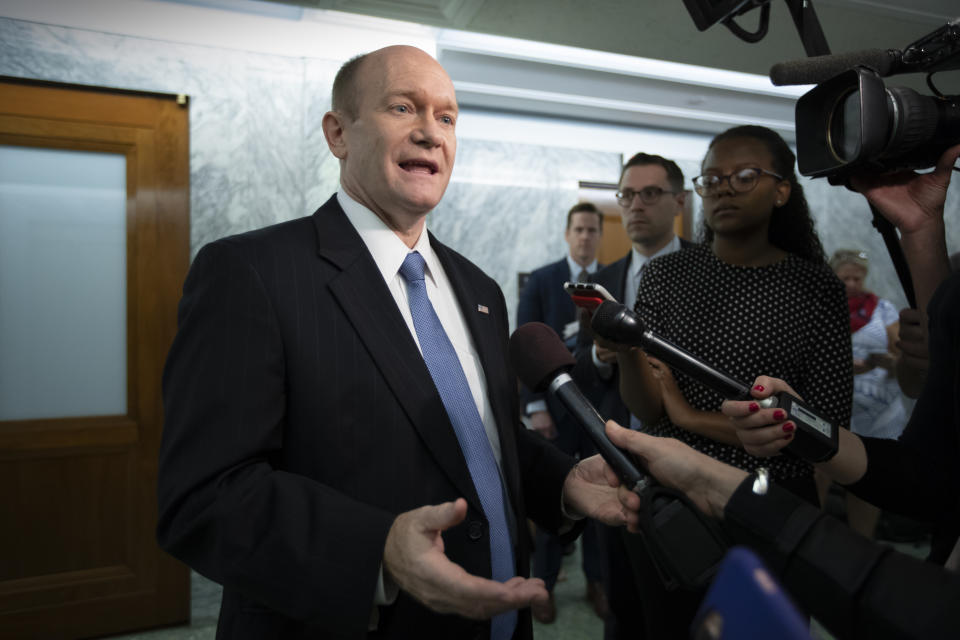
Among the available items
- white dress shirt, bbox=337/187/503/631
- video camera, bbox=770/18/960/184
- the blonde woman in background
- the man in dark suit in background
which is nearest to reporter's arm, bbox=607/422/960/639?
white dress shirt, bbox=337/187/503/631

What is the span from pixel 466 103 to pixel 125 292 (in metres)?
2.78

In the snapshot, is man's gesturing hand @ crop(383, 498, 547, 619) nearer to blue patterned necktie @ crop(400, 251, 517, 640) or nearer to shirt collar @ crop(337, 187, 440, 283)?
blue patterned necktie @ crop(400, 251, 517, 640)

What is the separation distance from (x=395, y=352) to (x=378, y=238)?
10.0 inches

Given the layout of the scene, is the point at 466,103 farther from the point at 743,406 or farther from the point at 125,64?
the point at 743,406

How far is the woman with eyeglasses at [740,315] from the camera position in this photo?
59.7 inches

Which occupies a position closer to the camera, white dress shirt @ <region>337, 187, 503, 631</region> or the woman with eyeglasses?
white dress shirt @ <region>337, 187, 503, 631</region>

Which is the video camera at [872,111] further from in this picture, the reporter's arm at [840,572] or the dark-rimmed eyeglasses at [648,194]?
the dark-rimmed eyeglasses at [648,194]

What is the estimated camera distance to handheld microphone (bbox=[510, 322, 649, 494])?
789 millimetres

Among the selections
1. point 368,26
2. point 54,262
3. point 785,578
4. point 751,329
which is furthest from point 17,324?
point 785,578

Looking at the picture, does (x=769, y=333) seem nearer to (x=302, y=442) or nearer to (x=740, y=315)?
(x=740, y=315)

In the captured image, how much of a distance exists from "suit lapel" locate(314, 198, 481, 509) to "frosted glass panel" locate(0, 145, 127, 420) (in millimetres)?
2322

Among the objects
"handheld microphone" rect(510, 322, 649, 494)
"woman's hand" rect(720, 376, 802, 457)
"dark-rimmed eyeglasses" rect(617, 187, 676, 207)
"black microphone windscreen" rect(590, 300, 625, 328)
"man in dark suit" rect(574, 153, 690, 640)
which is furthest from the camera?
"dark-rimmed eyeglasses" rect(617, 187, 676, 207)

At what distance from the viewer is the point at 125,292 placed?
294 cm

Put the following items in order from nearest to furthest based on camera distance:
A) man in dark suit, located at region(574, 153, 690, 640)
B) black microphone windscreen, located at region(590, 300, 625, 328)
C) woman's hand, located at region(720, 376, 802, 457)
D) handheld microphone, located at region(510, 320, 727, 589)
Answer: handheld microphone, located at region(510, 320, 727, 589), woman's hand, located at region(720, 376, 802, 457), black microphone windscreen, located at region(590, 300, 625, 328), man in dark suit, located at region(574, 153, 690, 640)
